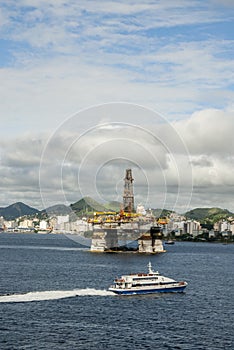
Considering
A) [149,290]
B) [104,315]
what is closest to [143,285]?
[149,290]

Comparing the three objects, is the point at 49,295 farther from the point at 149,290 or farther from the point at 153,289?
the point at 153,289

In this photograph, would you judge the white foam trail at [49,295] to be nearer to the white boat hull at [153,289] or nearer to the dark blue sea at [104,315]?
the dark blue sea at [104,315]

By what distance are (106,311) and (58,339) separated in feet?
58.5

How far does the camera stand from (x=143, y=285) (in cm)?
10106

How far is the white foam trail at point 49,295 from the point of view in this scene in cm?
8738

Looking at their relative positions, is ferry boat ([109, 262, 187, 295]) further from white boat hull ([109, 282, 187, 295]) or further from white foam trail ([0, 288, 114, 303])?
white foam trail ([0, 288, 114, 303])

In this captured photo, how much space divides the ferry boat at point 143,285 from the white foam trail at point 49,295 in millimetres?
2293

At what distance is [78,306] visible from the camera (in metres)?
84.3

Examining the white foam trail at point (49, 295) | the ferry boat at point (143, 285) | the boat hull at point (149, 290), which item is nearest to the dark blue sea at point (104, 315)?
the white foam trail at point (49, 295)

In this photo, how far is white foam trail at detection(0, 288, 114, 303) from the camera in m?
87.4

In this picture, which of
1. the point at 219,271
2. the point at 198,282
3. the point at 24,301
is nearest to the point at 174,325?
the point at 24,301

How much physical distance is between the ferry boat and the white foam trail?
2293 mm

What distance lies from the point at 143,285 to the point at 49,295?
17872 millimetres

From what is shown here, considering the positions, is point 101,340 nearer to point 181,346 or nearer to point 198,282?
point 181,346
